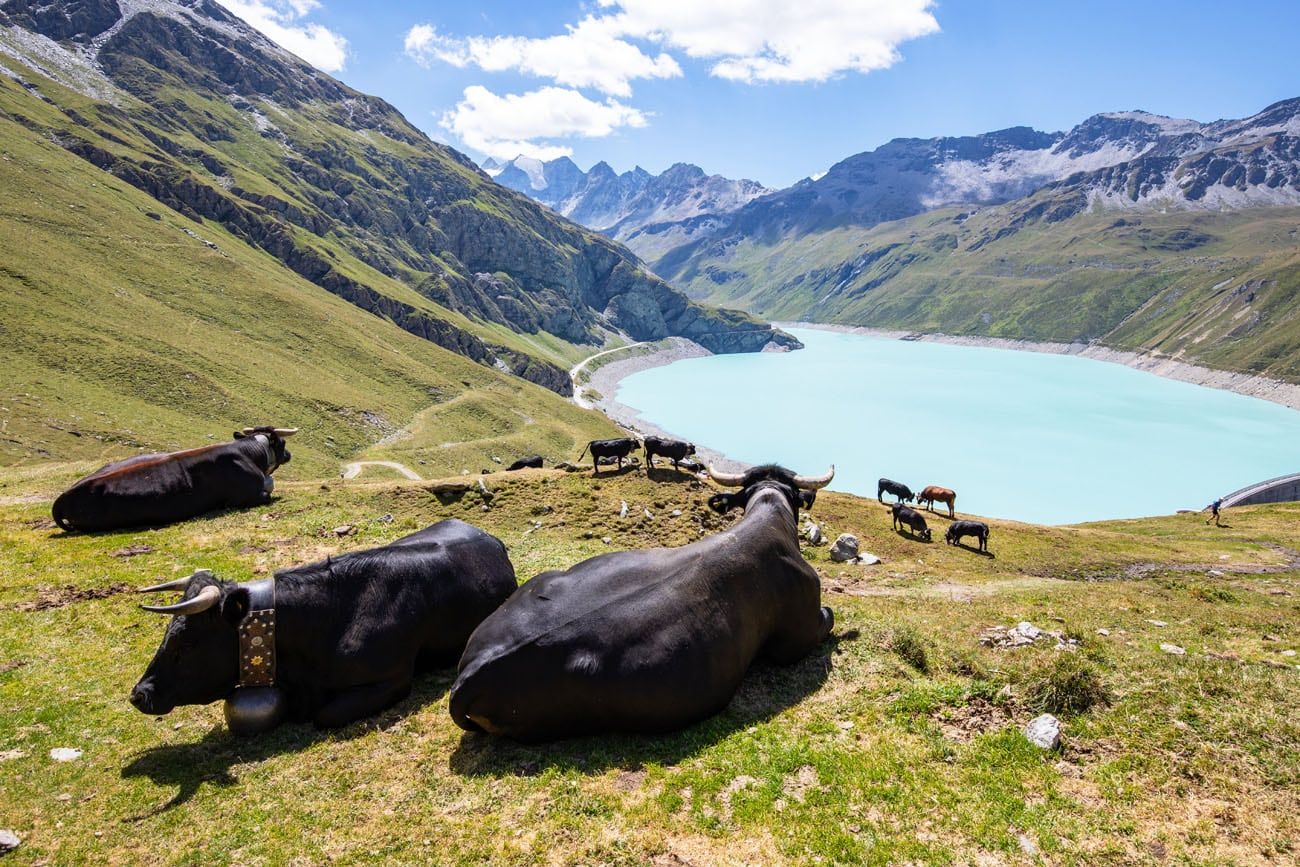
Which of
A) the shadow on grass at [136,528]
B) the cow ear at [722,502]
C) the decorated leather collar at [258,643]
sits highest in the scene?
the cow ear at [722,502]

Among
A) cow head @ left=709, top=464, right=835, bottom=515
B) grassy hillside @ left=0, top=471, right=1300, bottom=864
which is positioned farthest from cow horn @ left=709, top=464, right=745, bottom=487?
grassy hillside @ left=0, top=471, right=1300, bottom=864

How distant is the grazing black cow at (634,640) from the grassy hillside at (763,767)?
43 cm

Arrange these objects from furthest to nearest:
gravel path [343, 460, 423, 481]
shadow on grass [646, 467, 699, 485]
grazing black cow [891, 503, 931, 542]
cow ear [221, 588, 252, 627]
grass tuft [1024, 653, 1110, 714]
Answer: gravel path [343, 460, 423, 481]
grazing black cow [891, 503, 931, 542]
shadow on grass [646, 467, 699, 485]
cow ear [221, 588, 252, 627]
grass tuft [1024, 653, 1110, 714]

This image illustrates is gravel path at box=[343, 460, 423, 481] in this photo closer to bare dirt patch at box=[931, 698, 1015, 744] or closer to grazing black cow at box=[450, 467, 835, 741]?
grazing black cow at box=[450, 467, 835, 741]

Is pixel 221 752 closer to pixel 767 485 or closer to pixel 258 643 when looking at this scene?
pixel 258 643

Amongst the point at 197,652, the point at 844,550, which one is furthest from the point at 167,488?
the point at 844,550

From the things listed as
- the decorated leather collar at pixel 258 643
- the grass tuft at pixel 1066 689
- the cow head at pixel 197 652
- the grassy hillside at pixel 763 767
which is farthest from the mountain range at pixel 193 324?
the grass tuft at pixel 1066 689

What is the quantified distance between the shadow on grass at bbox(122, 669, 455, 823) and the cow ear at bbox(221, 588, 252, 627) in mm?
1631

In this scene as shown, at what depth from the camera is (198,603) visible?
27.3 ft

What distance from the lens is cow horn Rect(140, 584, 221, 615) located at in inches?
318

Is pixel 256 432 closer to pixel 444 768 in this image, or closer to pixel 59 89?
pixel 444 768

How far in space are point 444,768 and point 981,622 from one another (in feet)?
34.3

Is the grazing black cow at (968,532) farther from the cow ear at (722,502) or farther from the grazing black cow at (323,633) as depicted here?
the grazing black cow at (323,633)

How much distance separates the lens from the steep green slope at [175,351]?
53.7 meters
